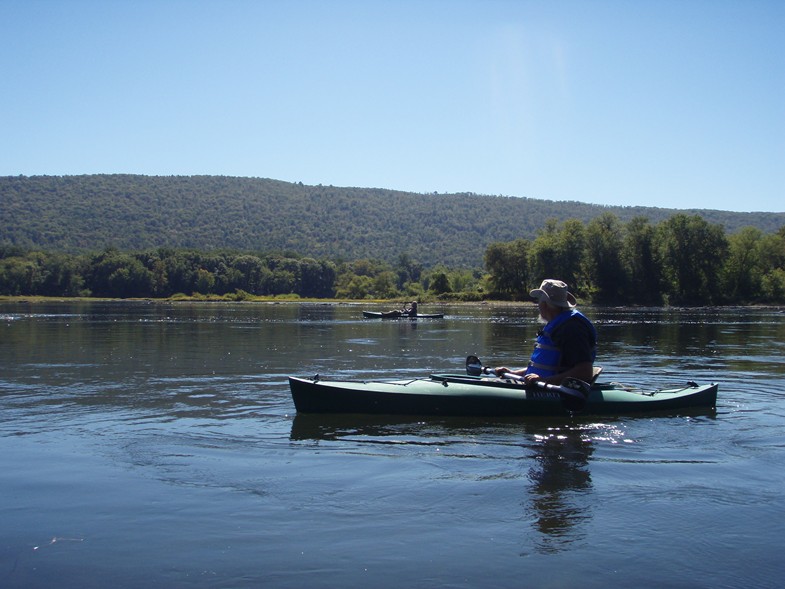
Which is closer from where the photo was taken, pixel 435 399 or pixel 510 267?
pixel 435 399

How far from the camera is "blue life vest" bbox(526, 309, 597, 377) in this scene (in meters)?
12.2

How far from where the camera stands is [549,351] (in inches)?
497

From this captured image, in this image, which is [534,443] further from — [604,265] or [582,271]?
[582,271]

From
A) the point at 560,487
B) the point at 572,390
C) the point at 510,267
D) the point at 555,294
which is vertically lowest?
the point at 560,487

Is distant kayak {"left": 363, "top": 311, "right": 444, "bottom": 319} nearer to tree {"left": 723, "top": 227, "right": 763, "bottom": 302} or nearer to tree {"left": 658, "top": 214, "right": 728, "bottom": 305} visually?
tree {"left": 658, "top": 214, "right": 728, "bottom": 305}

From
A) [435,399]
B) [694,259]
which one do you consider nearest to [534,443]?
[435,399]

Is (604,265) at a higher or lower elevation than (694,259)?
lower

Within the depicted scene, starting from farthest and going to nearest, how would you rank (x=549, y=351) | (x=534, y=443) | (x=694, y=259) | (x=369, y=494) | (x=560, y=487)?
(x=694, y=259) → (x=549, y=351) → (x=534, y=443) → (x=560, y=487) → (x=369, y=494)

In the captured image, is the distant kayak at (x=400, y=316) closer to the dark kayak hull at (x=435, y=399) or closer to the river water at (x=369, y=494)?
the river water at (x=369, y=494)

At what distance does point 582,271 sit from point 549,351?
3376 inches

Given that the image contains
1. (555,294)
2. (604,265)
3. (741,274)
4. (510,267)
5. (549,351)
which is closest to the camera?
(555,294)

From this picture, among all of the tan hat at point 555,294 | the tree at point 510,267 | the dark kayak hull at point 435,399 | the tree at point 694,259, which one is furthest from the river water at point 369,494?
the tree at point 510,267

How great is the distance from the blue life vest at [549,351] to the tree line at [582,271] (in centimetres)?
8041

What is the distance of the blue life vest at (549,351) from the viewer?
40.1 feet
